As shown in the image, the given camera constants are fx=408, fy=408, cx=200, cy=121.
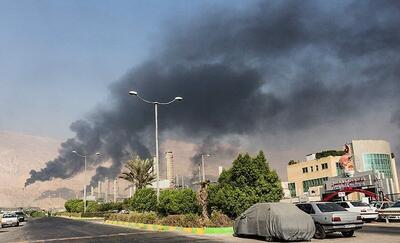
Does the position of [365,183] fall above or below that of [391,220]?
above

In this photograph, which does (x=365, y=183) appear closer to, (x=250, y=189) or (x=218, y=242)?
(x=250, y=189)

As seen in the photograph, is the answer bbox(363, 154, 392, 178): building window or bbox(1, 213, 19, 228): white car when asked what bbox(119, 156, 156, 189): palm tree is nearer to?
bbox(1, 213, 19, 228): white car

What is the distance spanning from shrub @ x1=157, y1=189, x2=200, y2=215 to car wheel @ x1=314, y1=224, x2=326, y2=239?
536 inches

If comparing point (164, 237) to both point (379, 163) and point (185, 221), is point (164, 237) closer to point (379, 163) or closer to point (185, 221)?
point (185, 221)

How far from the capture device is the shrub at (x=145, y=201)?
40.6m

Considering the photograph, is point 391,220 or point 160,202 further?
point 160,202

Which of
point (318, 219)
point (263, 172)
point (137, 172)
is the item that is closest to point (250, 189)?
point (263, 172)

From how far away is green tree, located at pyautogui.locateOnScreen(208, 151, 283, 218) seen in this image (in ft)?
82.1

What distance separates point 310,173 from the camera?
10450cm

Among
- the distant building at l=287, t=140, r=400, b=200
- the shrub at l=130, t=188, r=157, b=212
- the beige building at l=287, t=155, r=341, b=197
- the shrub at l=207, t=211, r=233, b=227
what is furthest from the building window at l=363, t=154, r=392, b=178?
the shrub at l=207, t=211, r=233, b=227

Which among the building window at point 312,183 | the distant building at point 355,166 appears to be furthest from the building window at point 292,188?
the building window at point 312,183

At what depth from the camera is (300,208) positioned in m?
19.7

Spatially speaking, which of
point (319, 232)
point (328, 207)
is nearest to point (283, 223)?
point (319, 232)

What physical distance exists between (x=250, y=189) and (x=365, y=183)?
32.7 m
